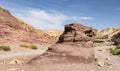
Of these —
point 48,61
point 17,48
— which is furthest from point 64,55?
point 17,48

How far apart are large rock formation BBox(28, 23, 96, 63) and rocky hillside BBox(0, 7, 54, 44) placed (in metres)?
24.4

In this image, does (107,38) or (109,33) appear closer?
(107,38)

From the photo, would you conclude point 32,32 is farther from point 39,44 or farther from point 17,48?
point 17,48

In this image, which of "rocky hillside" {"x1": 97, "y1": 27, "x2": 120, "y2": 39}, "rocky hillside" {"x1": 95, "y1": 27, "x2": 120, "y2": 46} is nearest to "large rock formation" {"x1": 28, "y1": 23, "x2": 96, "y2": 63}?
"rocky hillside" {"x1": 95, "y1": 27, "x2": 120, "y2": 46}

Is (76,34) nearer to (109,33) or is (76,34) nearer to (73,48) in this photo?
(73,48)

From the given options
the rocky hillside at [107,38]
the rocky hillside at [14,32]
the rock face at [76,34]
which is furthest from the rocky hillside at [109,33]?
the rock face at [76,34]

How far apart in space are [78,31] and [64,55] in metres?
3.70

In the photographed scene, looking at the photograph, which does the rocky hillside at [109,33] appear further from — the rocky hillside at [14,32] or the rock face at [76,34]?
the rock face at [76,34]

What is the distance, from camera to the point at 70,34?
27562 millimetres

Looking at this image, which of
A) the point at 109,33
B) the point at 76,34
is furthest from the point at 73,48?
the point at 109,33

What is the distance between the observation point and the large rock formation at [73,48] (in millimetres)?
24484

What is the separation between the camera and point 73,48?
2592 cm

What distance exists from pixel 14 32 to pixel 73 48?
29.2 m

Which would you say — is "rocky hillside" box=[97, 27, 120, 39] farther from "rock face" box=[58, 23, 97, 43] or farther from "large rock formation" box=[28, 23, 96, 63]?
"large rock formation" box=[28, 23, 96, 63]
